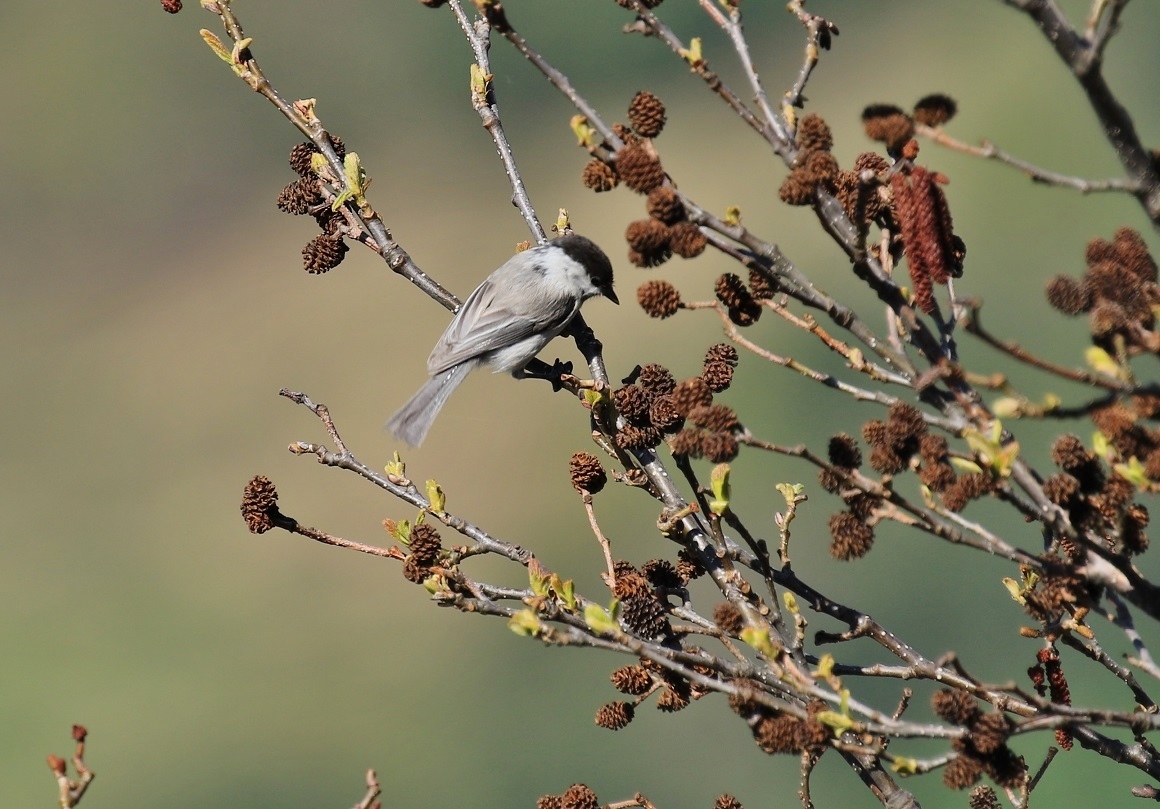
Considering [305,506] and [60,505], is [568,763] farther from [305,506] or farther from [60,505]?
[60,505]

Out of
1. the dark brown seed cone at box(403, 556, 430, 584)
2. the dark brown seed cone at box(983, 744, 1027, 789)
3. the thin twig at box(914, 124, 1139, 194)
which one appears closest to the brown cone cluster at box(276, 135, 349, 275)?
the dark brown seed cone at box(403, 556, 430, 584)

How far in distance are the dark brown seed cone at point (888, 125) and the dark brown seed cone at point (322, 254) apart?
181 cm

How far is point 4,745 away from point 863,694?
8.26m

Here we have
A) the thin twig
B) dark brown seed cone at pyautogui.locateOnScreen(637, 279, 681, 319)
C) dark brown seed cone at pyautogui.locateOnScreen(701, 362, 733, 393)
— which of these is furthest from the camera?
dark brown seed cone at pyautogui.locateOnScreen(701, 362, 733, 393)

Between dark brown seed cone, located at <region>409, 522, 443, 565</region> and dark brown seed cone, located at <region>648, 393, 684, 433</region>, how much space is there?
54 centimetres

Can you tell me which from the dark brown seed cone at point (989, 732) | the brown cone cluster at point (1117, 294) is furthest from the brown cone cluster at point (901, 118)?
the dark brown seed cone at point (989, 732)

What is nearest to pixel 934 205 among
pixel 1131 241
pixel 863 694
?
pixel 1131 241

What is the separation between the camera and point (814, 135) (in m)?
2.13

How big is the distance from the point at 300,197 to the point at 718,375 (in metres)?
1.52

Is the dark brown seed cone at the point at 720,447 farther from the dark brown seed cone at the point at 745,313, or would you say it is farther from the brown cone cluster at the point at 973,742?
the brown cone cluster at the point at 973,742

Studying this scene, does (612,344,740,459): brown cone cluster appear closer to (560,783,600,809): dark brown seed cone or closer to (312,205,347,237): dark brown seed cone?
(560,783,600,809): dark brown seed cone

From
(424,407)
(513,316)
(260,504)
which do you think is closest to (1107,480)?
(260,504)

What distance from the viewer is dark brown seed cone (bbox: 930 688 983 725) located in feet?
6.11

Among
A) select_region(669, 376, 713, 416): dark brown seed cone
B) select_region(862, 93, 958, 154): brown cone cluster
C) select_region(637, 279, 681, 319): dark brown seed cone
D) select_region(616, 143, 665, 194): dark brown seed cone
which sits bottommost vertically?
select_region(669, 376, 713, 416): dark brown seed cone
